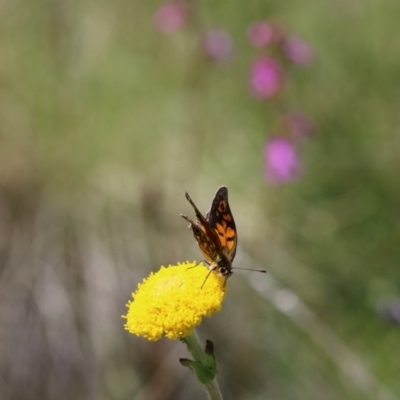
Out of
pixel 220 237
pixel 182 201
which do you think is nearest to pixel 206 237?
pixel 220 237

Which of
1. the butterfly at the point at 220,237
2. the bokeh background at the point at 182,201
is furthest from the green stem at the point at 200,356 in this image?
the bokeh background at the point at 182,201

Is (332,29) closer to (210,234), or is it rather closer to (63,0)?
(63,0)

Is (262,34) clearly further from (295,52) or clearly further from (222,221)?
(222,221)

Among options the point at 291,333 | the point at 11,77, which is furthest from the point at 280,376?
the point at 11,77

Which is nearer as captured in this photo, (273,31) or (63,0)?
(273,31)

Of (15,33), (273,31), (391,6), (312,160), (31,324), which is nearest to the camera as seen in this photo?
(273,31)

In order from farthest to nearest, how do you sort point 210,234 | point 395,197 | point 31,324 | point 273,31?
point 395,197 < point 31,324 < point 273,31 < point 210,234

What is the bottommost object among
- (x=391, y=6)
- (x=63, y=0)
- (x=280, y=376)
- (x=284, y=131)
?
(x=280, y=376)
